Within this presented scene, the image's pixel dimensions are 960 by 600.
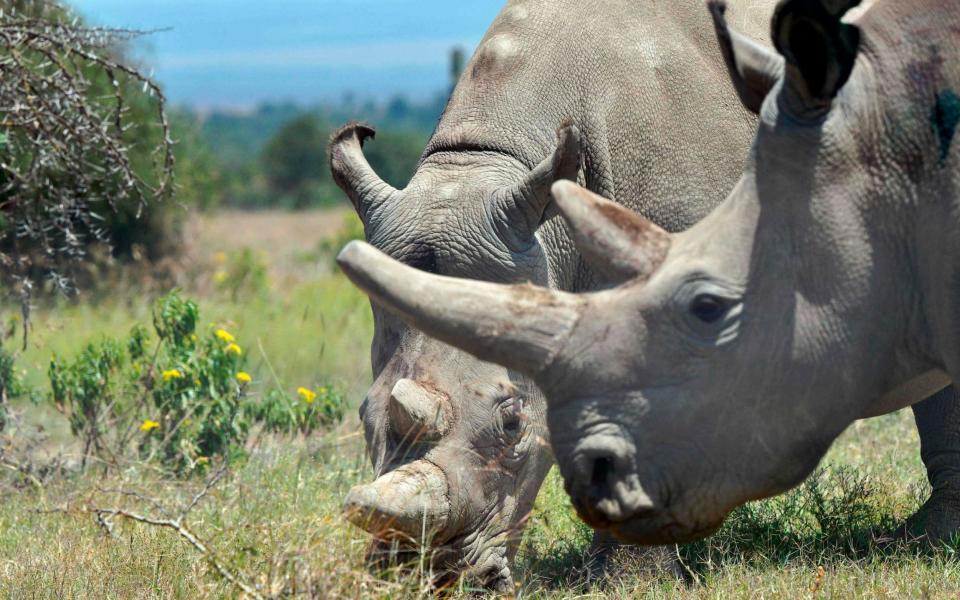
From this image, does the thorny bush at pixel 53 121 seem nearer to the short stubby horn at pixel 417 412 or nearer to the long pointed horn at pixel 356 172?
the long pointed horn at pixel 356 172

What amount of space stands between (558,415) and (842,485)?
8.35ft

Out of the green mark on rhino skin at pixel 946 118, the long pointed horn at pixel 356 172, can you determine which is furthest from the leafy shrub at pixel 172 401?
the green mark on rhino skin at pixel 946 118

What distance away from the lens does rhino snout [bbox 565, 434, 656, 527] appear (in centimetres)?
355

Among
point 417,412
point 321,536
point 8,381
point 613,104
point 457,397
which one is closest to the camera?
point 321,536

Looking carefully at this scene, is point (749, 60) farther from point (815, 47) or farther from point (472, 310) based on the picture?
point (472, 310)

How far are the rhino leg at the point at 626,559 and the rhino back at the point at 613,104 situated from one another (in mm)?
1231

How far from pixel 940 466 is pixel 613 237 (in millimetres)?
2493

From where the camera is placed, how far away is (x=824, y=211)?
11.6 feet

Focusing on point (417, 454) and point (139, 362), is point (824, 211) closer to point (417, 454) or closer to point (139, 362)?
point (417, 454)

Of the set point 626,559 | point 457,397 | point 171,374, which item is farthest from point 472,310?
point 171,374

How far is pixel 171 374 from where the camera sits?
6.74 m

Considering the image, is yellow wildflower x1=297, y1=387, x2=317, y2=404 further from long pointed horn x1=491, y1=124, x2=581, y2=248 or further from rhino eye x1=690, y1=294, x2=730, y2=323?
rhino eye x1=690, y1=294, x2=730, y2=323

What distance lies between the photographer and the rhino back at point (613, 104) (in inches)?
213

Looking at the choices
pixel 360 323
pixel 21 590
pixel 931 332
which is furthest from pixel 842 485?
pixel 360 323
